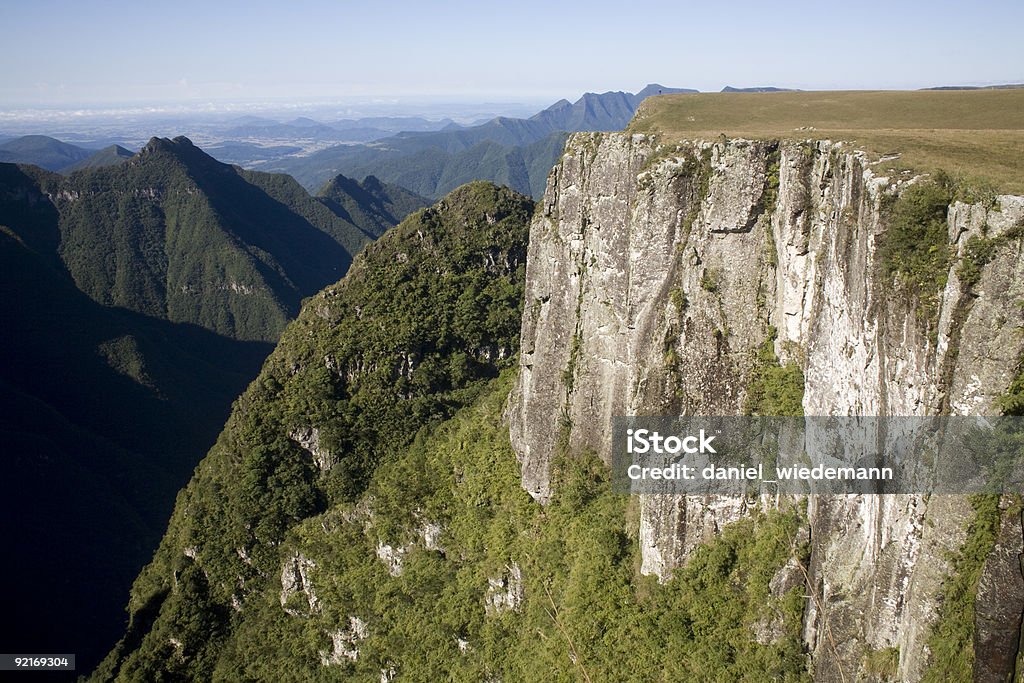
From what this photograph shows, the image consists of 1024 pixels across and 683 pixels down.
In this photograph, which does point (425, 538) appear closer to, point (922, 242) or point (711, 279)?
point (711, 279)

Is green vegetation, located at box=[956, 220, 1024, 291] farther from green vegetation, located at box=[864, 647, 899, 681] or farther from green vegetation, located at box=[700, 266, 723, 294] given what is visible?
green vegetation, located at box=[864, 647, 899, 681]

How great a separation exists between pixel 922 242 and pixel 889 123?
985cm

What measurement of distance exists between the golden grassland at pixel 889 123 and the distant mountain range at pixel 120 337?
177ft

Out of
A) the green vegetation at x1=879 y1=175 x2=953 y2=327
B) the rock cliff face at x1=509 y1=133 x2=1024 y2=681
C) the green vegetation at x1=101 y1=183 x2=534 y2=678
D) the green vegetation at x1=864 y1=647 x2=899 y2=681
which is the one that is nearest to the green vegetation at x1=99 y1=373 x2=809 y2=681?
the rock cliff face at x1=509 y1=133 x2=1024 y2=681

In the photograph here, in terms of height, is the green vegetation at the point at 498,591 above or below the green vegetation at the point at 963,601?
below

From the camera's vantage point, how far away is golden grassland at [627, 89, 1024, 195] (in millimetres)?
14641

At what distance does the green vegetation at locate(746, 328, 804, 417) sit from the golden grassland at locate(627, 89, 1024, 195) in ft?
19.0

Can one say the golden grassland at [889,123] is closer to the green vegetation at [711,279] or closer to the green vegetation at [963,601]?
the green vegetation at [711,279]

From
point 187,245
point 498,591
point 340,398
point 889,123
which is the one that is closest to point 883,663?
point 498,591

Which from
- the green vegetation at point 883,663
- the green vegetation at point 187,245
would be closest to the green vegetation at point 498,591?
the green vegetation at point 883,663

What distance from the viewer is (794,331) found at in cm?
1805

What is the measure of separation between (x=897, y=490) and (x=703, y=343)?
23.2ft

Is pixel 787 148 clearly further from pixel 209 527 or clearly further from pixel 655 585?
pixel 209 527

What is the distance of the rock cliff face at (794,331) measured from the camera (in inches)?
497
